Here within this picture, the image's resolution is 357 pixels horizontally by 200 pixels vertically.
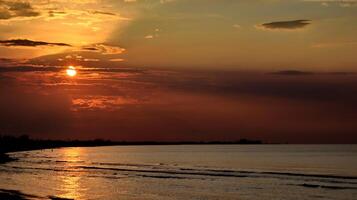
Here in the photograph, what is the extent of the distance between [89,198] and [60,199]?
272 cm

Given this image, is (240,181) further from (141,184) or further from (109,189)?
(109,189)

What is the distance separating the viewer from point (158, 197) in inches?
1897

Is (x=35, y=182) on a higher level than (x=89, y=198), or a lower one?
higher

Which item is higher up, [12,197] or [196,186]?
[196,186]

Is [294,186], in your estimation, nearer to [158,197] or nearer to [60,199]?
[158,197]

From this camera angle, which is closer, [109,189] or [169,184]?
[109,189]

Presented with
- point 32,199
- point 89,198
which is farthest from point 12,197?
point 89,198

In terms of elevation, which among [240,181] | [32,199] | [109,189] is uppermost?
[240,181]

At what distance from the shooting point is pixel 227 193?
51125mm

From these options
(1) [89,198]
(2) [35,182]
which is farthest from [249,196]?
(2) [35,182]

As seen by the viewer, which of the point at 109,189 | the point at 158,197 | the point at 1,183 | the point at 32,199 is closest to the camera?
the point at 32,199

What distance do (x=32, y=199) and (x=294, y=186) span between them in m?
26.0

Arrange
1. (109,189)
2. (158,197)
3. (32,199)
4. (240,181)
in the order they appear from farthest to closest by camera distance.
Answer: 1. (240,181)
2. (109,189)
3. (158,197)
4. (32,199)

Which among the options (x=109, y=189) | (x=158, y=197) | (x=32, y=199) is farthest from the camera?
(x=109, y=189)
